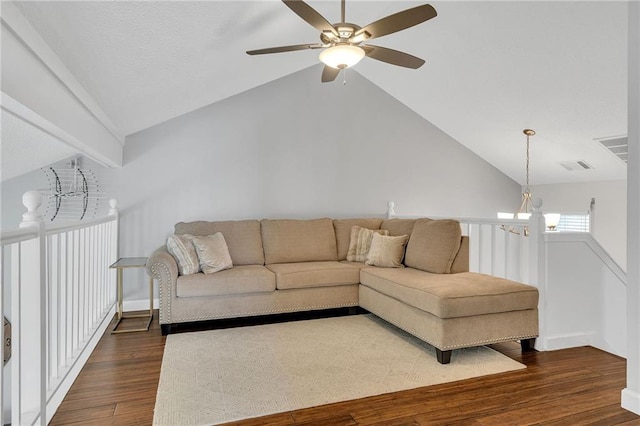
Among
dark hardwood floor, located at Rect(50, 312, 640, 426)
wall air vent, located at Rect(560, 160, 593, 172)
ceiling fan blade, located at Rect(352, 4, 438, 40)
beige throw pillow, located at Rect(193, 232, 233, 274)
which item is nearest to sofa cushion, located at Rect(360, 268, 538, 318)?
dark hardwood floor, located at Rect(50, 312, 640, 426)

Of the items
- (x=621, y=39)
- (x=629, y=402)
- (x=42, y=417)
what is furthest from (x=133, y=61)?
(x=621, y=39)

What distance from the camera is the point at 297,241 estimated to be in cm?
443

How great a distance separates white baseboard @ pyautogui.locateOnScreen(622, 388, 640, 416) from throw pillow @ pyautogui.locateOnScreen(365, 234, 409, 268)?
205 centimetres

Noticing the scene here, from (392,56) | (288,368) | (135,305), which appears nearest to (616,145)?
(392,56)

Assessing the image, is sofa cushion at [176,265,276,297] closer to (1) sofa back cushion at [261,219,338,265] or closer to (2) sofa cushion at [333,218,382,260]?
Result: (1) sofa back cushion at [261,219,338,265]

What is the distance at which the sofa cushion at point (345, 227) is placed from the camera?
4.63m

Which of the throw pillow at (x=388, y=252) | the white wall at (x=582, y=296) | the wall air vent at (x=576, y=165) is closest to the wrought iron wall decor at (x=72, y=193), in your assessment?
the throw pillow at (x=388, y=252)

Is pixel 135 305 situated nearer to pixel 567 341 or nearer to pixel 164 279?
pixel 164 279

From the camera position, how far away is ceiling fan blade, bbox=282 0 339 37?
2.08 metres

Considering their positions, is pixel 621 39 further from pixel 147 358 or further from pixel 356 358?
pixel 147 358

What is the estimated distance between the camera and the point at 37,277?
1874 mm

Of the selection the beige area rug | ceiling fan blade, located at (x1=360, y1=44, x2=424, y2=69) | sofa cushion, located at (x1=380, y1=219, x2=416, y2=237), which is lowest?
→ the beige area rug

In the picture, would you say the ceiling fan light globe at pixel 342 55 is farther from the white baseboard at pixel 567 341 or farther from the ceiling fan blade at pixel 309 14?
the white baseboard at pixel 567 341

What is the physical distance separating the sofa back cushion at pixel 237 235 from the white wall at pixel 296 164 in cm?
40
